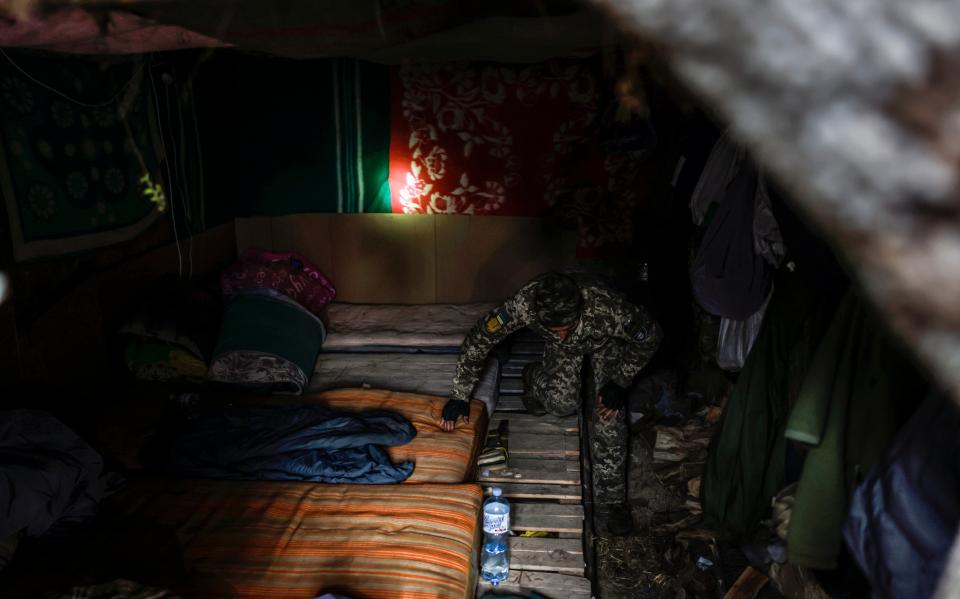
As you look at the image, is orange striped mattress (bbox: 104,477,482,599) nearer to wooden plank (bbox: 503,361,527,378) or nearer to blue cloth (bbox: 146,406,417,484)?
blue cloth (bbox: 146,406,417,484)

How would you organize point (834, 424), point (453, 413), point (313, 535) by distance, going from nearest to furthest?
1. point (834, 424)
2. point (313, 535)
3. point (453, 413)

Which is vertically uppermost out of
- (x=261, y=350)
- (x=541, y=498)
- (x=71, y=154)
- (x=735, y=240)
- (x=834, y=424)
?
(x=71, y=154)

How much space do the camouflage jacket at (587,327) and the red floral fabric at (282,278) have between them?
1.86 metres

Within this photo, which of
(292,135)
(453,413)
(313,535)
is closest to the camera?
(313,535)

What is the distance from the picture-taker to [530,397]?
3.83 meters

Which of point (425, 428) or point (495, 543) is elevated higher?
point (425, 428)

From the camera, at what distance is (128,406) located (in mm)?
3219

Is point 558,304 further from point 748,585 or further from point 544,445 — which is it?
point 748,585

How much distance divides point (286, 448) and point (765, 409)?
2.31m

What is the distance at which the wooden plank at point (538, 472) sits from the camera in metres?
3.13

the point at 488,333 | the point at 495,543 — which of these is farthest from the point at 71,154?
the point at 495,543

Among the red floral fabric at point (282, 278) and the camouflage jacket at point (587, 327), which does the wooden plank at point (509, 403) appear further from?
the red floral fabric at point (282, 278)

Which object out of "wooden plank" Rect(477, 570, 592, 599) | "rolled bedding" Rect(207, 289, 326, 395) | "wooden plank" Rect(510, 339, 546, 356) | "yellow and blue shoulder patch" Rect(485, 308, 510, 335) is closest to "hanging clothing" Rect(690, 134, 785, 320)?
"yellow and blue shoulder patch" Rect(485, 308, 510, 335)

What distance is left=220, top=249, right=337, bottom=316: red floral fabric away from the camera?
4246 mm
